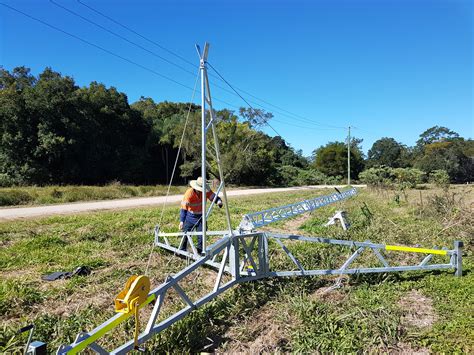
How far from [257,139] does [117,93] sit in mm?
18259

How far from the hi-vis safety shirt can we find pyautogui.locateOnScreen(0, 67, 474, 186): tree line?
25804mm

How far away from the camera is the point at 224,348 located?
3900 millimetres

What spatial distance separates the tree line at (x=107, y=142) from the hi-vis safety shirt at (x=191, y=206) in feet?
84.7

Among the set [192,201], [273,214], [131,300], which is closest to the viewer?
[131,300]

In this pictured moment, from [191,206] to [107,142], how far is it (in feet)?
111

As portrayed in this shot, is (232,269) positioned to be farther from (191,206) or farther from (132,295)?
(191,206)

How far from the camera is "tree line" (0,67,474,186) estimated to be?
30494 mm

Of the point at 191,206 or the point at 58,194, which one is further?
the point at 58,194

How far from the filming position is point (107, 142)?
37719 millimetres

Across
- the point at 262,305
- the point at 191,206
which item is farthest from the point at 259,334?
the point at 191,206

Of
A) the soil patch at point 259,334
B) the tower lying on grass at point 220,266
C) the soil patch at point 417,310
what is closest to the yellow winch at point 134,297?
the tower lying on grass at point 220,266

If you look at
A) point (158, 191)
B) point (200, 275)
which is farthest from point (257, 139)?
point (200, 275)

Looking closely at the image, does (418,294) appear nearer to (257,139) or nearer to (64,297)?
(64,297)

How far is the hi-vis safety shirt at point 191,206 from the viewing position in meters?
6.87
